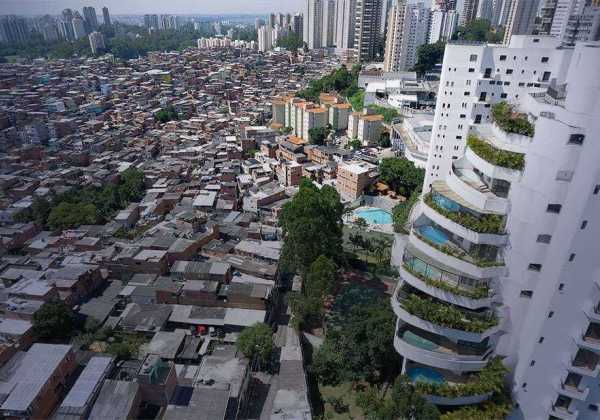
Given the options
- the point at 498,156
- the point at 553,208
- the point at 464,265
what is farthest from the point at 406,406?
the point at 498,156

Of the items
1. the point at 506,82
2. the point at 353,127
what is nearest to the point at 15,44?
the point at 353,127

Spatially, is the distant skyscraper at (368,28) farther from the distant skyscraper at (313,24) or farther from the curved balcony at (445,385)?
the curved balcony at (445,385)

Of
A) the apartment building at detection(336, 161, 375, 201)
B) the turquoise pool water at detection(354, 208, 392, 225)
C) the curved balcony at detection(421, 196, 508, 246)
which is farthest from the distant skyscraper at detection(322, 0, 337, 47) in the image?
the curved balcony at detection(421, 196, 508, 246)

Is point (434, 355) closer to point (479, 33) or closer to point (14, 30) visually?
point (479, 33)

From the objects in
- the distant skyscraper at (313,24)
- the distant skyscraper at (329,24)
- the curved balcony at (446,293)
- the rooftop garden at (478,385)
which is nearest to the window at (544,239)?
the curved balcony at (446,293)

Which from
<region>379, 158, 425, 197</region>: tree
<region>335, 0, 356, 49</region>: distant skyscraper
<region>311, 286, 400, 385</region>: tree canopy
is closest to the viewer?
<region>311, 286, 400, 385</region>: tree canopy

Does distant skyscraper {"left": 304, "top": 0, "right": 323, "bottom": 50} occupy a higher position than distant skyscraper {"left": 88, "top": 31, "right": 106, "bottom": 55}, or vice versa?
distant skyscraper {"left": 304, "top": 0, "right": 323, "bottom": 50}

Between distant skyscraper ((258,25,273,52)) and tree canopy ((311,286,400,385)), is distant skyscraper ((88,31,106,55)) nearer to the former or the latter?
distant skyscraper ((258,25,273,52))
